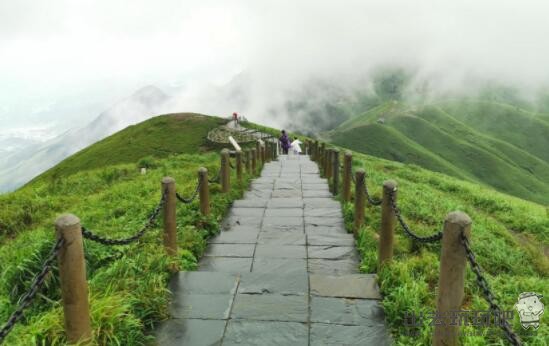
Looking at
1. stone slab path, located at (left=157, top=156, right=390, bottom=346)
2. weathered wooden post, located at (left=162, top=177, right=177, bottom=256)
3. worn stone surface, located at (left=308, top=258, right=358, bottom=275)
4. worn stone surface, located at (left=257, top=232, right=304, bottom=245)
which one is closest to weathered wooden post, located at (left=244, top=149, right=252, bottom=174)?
stone slab path, located at (left=157, top=156, right=390, bottom=346)

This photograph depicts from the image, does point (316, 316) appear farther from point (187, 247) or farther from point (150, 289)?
point (187, 247)

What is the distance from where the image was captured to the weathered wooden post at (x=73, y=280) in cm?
345

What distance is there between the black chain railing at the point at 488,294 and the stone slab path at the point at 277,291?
1.25 m

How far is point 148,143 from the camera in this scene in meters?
61.3

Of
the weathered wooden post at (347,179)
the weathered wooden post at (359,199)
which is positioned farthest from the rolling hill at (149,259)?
the weathered wooden post at (347,179)

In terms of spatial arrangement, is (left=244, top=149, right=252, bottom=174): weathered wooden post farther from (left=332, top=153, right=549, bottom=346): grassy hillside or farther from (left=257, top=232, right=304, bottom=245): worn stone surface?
(left=257, top=232, right=304, bottom=245): worn stone surface

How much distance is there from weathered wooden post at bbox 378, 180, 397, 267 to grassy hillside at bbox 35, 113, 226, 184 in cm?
5042

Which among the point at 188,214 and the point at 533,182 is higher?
the point at 188,214

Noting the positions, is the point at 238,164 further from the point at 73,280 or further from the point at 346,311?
the point at 73,280

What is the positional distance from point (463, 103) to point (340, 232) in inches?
6531

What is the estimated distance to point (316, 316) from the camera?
4559 millimetres

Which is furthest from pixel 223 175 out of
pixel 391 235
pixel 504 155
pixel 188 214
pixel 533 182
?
pixel 504 155

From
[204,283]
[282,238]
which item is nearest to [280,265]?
[204,283]

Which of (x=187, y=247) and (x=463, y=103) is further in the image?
(x=463, y=103)
